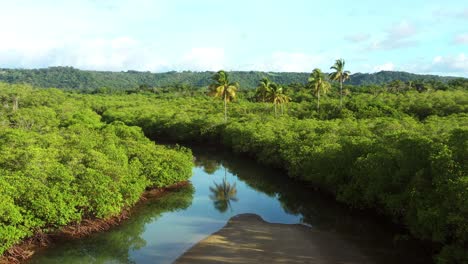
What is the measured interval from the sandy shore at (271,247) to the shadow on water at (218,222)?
1.04 meters

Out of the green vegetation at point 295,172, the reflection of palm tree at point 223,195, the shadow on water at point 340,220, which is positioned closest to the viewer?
the green vegetation at point 295,172

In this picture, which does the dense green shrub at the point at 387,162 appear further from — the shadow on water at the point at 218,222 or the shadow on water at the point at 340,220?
the shadow on water at the point at 218,222

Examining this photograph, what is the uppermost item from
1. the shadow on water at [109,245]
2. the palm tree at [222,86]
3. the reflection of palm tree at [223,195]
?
the palm tree at [222,86]

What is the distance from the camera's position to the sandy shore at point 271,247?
23469mm

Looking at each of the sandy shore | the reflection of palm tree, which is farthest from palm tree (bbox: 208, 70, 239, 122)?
the sandy shore

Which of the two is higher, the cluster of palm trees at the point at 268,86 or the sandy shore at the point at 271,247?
the cluster of palm trees at the point at 268,86

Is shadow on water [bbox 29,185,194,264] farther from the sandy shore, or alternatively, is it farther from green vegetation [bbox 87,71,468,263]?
green vegetation [bbox 87,71,468,263]

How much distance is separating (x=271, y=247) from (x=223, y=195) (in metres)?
16.5

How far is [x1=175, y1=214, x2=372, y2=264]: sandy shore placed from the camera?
77.0 feet

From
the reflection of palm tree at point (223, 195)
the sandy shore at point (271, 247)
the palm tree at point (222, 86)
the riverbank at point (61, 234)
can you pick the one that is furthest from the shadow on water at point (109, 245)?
the palm tree at point (222, 86)

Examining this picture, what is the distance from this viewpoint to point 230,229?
97.0 ft

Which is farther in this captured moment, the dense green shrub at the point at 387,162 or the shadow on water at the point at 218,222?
the shadow on water at the point at 218,222

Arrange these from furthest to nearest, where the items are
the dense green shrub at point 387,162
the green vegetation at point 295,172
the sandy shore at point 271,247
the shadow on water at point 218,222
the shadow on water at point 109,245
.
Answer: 1. the shadow on water at point 218,222
2. the shadow on water at point 109,245
3. the sandy shore at point 271,247
4. the green vegetation at point 295,172
5. the dense green shrub at point 387,162

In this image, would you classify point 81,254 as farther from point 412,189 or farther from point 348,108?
point 348,108
